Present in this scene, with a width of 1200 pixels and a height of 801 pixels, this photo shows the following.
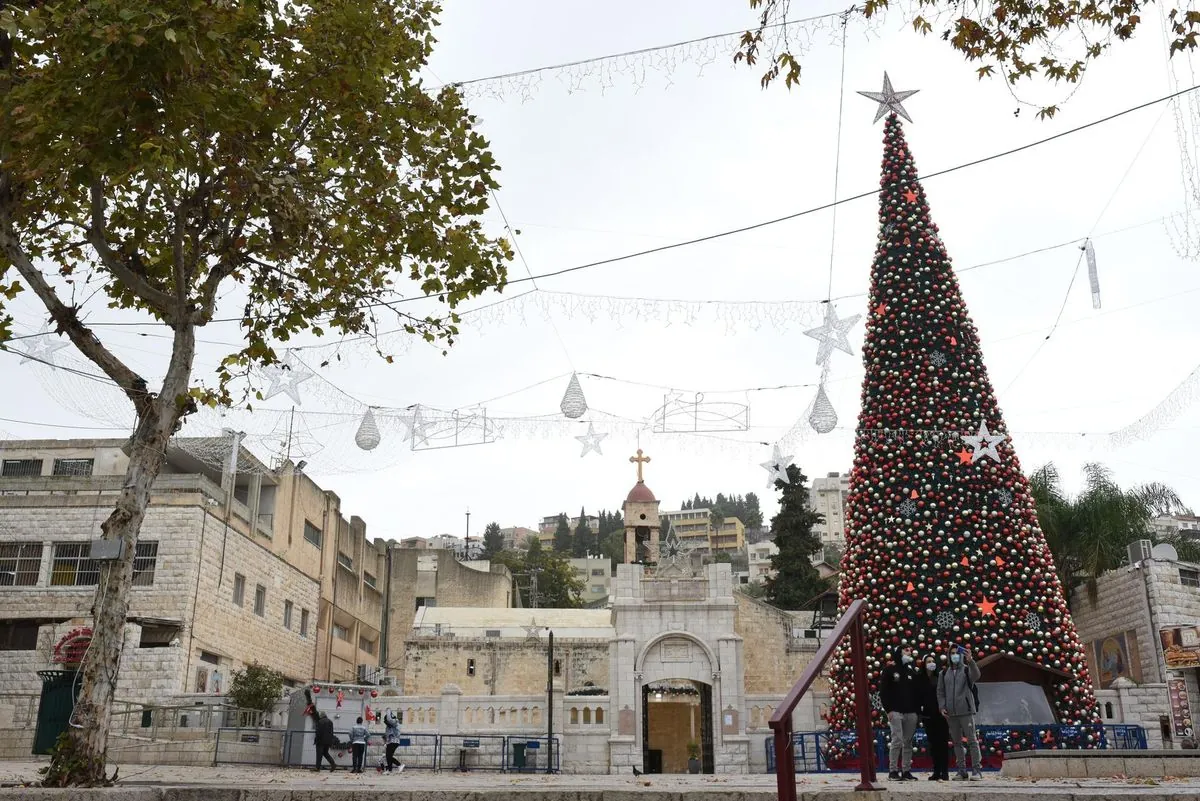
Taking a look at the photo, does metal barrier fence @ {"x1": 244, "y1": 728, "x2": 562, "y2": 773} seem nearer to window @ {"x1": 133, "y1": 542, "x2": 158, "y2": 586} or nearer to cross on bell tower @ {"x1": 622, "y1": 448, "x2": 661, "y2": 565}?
window @ {"x1": 133, "y1": 542, "x2": 158, "y2": 586}

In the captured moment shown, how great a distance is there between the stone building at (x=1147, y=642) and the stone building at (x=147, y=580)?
22.3m

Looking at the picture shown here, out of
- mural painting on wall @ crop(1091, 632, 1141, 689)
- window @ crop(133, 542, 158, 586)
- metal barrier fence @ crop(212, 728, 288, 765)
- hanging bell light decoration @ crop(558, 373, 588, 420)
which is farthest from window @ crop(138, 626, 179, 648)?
mural painting on wall @ crop(1091, 632, 1141, 689)

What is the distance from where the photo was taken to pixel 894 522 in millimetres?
19109

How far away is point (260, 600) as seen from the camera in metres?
31.2

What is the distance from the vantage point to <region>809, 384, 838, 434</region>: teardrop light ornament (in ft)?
55.6

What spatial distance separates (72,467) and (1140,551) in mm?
30546

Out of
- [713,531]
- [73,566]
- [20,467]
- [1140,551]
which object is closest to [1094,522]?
[1140,551]

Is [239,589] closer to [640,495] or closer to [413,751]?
[413,751]

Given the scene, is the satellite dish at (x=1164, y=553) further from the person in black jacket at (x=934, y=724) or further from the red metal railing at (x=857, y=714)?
the red metal railing at (x=857, y=714)

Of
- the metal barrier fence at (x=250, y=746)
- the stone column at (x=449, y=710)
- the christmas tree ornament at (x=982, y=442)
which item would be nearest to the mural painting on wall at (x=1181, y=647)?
the christmas tree ornament at (x=982, y=442)

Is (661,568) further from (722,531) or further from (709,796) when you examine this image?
(722,531)

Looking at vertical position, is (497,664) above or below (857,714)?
above

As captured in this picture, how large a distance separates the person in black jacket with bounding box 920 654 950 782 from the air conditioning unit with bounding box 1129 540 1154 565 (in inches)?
611

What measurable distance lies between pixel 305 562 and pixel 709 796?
102 feet
